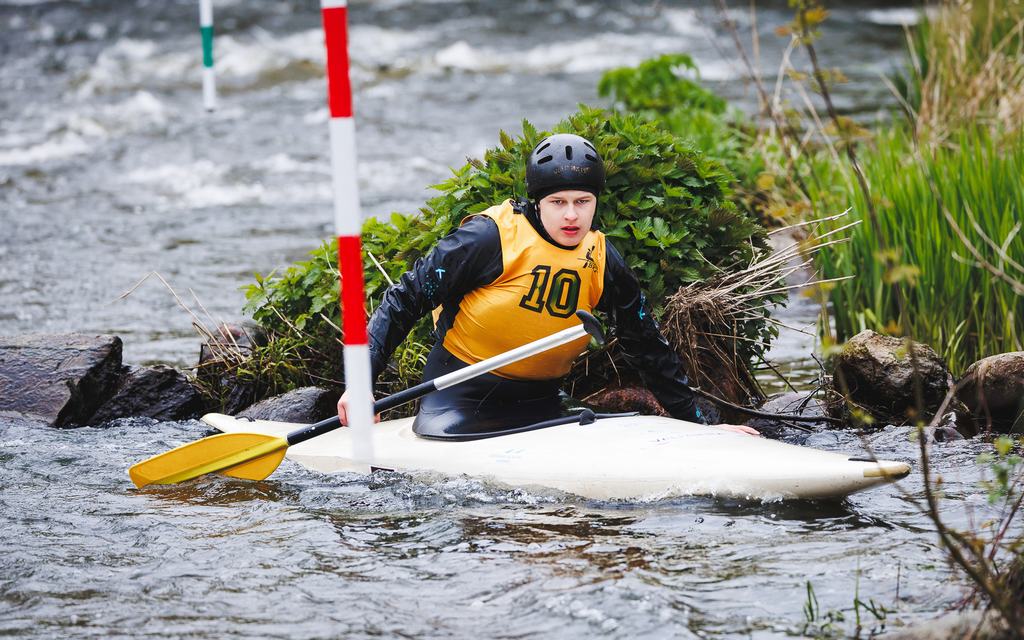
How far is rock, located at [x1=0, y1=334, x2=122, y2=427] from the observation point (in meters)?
5.30

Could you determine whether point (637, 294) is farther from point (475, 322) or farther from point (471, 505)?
point (471, 505)

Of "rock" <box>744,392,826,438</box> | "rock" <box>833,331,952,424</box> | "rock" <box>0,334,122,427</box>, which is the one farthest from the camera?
"rock" <box>0,334,122,427</box>

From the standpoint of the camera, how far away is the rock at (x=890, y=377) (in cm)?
489

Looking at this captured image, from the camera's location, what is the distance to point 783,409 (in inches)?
203

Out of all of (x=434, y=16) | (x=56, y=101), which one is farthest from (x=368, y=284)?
(x=434, y=16)

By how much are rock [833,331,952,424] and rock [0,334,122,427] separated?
124 inches

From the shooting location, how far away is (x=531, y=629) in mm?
3141

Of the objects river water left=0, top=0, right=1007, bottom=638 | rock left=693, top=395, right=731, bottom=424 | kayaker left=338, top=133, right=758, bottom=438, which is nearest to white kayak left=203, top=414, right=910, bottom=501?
river water left=0, top=0, right=1007, bottom=638

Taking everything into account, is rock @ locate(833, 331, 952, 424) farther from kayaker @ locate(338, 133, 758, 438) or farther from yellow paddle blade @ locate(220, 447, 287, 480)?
yellow paddle blade @ locate(220, 447, 287, 480)

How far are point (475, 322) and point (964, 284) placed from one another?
2.22 m

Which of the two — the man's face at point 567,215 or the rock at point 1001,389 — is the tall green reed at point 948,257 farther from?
the man's face at point 567,215

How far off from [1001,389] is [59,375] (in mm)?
3858

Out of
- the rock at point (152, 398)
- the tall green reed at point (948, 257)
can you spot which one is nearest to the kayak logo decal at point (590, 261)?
the tall green reed at point (948, 257)

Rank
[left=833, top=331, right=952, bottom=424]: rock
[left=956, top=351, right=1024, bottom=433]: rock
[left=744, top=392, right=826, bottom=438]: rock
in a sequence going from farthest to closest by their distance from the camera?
[left=744, top=392, right=826, bottom=438]: rock
[left=833, top=331, right=952, bottom=424]: rock
[left=956, top=351, right=1024, bottom=433]: rock
